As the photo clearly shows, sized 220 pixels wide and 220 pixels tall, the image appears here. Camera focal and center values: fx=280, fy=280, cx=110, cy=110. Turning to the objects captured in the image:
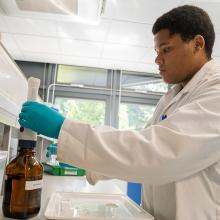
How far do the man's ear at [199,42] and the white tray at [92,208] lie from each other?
607mm

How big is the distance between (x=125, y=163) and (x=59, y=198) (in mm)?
395

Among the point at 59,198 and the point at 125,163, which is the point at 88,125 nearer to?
the point at 125,163

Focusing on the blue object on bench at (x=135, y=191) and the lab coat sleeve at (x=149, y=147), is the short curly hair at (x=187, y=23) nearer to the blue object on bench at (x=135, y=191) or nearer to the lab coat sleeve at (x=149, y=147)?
the lab coat sleeve at (x=149, y=147)

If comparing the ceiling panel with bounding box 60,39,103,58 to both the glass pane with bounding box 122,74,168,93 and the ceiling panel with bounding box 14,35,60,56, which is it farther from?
the glass pane with bounding box 122,74,168,93

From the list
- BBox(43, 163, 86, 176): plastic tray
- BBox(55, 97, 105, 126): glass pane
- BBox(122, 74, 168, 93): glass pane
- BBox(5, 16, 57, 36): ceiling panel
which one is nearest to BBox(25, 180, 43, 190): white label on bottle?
BBox(43, 163, 86, 176): plastic tray

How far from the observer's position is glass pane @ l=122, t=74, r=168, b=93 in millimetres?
4516

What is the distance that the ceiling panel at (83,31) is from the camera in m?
2.83

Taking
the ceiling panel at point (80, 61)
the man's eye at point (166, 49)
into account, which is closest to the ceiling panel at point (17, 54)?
the ceiling panel at point (80, 61)

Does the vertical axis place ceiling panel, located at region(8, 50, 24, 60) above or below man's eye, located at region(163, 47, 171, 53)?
above

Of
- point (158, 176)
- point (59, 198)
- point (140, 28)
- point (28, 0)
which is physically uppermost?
point (140, 28)

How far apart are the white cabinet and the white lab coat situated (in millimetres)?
530

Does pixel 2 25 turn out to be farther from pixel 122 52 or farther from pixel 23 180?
pixel 23 180

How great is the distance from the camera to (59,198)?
961 mm

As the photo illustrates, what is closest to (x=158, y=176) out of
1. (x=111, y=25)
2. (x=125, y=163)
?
(x=125, y=163)
